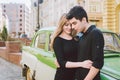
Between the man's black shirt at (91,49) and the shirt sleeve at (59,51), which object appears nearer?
the man's black shirt at (91,49)

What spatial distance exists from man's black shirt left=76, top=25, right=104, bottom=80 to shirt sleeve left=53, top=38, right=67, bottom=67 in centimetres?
41

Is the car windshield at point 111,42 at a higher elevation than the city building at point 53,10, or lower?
lower

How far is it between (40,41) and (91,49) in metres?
4.17

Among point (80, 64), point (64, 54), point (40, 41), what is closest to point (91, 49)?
point (80, 64)

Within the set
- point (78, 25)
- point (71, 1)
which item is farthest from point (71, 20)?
point (71, 1)

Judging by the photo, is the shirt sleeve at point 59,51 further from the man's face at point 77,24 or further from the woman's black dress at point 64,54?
the man's face at point 77,24

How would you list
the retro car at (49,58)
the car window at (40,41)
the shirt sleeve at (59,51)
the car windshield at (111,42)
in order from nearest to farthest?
the shirt sleeve at (59,51) < the retro car at (49,58) < the car windshield at (111,42) < the car window at (40,41)

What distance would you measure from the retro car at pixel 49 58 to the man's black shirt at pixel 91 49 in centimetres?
67

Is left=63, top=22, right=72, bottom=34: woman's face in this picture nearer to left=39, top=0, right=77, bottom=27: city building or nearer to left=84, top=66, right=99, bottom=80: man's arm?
left=84, top=66, right=99, bottom=80: man's arm

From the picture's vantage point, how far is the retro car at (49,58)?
4.79m

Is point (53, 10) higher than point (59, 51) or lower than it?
higher

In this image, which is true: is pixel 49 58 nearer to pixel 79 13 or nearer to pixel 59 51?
pixel 59 51

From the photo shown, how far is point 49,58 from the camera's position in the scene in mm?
6352

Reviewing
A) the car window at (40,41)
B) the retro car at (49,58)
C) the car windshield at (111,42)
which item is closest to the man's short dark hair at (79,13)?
the retro car at (49,58)
